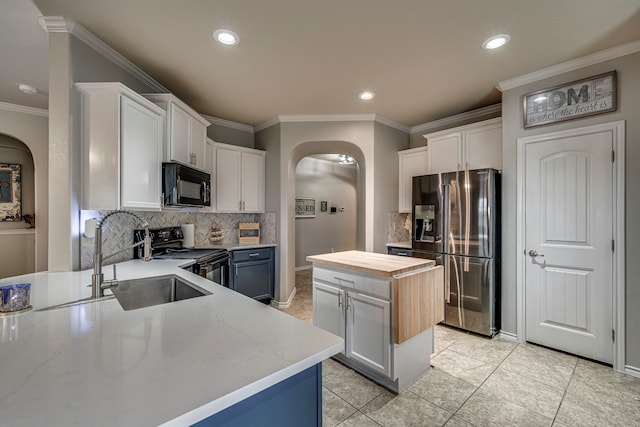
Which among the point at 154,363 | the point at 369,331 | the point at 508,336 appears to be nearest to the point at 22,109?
the point at 154,363

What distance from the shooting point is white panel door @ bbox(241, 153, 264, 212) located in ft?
13.4

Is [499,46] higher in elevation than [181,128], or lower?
higher

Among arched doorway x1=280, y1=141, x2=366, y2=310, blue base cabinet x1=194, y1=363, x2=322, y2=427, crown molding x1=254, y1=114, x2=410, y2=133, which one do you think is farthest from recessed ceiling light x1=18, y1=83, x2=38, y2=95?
blue base cabinet x1=194, y1=363, x2=322, y2=427

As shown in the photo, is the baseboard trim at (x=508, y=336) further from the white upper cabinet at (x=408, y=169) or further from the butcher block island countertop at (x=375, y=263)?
the white upper cabinet at (x=408, y=169)

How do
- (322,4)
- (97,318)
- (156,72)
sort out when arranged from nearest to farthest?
(97,318), (322,4), (156,72)

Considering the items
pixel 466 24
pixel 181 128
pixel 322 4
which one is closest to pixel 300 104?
pixel 181 128

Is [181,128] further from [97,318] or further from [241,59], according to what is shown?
[97,318]

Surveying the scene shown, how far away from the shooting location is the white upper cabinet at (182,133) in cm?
262

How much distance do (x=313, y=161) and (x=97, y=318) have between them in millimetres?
5874

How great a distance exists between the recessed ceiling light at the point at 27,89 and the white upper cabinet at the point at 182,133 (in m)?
1.72

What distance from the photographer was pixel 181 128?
110 inches

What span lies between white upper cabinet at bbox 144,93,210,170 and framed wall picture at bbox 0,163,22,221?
10.8ft

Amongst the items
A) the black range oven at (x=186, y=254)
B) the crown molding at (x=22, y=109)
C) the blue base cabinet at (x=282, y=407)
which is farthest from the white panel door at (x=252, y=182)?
the blue base cabinet at (x=282, y=407)

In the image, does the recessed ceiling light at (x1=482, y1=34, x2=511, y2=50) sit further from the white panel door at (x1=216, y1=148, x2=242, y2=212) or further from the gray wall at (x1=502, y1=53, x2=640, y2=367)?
the white panel door at (x1=216, y1=148, x2=242, y2=212)
